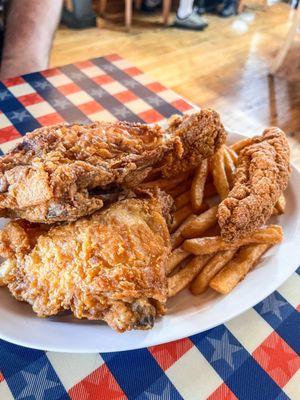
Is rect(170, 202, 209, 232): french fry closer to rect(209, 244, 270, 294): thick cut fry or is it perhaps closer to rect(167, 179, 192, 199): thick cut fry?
rect(167, 179, 192, 199): thick cut fry

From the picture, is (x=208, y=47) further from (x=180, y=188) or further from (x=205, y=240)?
(x=205, y=240)

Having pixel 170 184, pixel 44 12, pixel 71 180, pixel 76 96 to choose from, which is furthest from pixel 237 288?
pixel 44 12

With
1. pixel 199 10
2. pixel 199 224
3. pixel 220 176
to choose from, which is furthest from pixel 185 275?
pixel 199 10

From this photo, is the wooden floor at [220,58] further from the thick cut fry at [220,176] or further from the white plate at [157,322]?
the white plate at [157,322]

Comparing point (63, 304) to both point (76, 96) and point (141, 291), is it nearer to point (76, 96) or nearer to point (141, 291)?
point (141, 291)

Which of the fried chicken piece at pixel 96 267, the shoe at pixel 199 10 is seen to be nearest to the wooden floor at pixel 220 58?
the shoe at pixel 199 10

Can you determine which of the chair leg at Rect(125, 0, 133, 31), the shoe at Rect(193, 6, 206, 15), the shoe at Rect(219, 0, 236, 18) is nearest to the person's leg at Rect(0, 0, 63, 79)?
the chair leg at Rect(125, 0, 133, 31)

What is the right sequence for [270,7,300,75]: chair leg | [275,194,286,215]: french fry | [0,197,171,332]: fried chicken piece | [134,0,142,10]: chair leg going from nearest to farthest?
[0,197,171,332]: fried chicken piece, [275,194,286,215]: french fry, [270,7,300,75]: chair leg, [134,0,142,10]: chair leg
